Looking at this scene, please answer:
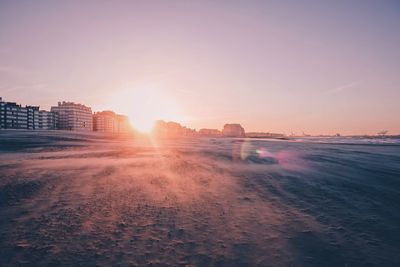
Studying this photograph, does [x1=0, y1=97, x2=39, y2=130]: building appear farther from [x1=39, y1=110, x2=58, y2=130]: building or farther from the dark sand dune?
the dark sand dune

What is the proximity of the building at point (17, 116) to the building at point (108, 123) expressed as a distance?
120ft

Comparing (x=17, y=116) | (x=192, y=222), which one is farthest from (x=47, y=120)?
(x=192, y=222)

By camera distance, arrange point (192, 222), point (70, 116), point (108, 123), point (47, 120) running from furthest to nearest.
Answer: point (108, 123), point (70, 116), point (47, 120), point (192, 222)

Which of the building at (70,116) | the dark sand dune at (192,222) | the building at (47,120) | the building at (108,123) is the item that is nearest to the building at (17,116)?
the building at (47,120)

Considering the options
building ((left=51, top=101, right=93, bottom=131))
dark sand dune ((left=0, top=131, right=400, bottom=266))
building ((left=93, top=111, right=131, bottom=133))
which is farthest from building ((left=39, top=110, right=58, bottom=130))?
dark sand dune ((left=0, top=131, right=400, bottom=266))

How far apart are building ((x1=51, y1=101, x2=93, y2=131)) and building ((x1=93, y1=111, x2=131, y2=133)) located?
1479cm

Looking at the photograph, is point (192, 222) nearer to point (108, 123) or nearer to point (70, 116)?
point (70, 116)

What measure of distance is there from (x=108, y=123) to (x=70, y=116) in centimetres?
3191

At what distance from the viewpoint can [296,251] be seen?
8.94 ft

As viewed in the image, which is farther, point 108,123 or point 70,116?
point 108,123

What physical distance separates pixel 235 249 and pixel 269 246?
1.53 feet

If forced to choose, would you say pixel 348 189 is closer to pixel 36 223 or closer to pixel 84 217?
Result: pixel 84 217

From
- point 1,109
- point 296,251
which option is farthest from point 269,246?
point 1,109

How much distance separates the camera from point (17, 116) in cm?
10500
